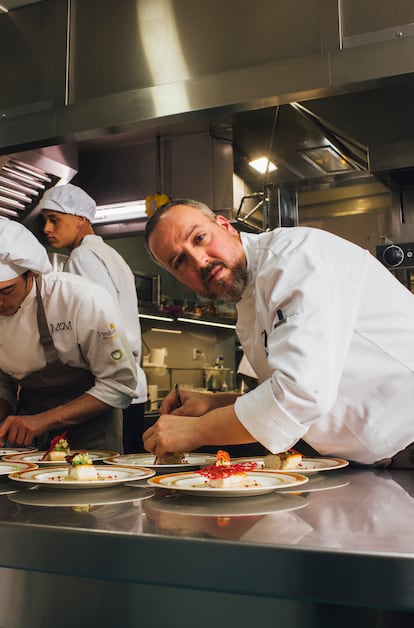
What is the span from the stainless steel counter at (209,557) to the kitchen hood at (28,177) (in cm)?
300

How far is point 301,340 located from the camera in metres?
1.34

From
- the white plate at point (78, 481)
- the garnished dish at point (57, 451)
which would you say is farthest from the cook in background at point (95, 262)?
the white plate at point (78, 481)

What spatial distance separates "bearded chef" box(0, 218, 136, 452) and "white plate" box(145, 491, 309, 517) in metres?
1.09

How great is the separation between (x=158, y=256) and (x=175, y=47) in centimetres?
130

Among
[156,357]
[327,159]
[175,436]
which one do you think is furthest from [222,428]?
[156,357]

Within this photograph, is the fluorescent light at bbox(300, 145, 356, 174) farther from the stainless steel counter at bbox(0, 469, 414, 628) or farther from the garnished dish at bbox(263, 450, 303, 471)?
the stainless steel counter at bbox(0, 469, 414, 628)

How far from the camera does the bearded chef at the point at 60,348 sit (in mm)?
2203

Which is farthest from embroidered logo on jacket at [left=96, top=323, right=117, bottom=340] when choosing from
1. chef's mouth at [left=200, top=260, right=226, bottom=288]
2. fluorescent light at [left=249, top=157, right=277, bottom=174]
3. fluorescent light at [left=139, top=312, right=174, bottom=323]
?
fluorescent light at [left=139, top=312, right=174, bottom=323]

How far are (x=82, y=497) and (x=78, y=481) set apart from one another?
0.14 feet

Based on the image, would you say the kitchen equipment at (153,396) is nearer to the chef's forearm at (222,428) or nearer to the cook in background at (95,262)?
the cook in background at (95,262)

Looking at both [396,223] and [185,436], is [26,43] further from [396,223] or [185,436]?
[185,436]

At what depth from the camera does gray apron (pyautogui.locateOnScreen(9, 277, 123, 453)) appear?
233 centimetres

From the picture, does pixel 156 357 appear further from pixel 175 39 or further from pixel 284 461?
pixel 284 461

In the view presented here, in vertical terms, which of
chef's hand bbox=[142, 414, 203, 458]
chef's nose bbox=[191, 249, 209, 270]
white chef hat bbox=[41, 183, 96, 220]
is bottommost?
chef's hand bbox=[142, 414, 203, 458]
